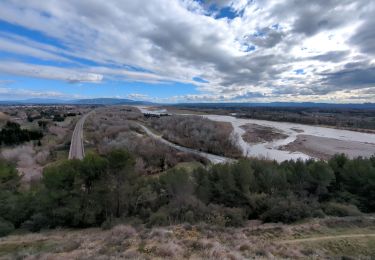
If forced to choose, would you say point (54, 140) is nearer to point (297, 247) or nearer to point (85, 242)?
point (85, 242)

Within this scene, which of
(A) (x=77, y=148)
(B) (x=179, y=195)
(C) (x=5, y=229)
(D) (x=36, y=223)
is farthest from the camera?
(A) (x=77, y=148)

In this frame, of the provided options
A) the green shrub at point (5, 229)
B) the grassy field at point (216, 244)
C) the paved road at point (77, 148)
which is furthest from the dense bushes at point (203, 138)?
the green shrub at point (5, 229)

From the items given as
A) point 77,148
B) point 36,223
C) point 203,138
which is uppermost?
point 36,223

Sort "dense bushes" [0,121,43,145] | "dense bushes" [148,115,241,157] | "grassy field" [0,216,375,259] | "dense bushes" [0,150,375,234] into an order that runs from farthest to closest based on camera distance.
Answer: "dense bushes" [0,121,43,145]
"dense bushes" [148,115,241,157]
"dense bushes" [0,150,375,234]
"grassy field" [0,216,375,259]

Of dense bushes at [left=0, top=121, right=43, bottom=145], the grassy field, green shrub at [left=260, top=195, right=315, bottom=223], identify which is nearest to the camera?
the grassy field

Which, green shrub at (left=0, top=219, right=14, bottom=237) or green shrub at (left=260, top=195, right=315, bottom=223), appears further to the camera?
green shrub at (left=260, top=195, right=315, bottom=223)

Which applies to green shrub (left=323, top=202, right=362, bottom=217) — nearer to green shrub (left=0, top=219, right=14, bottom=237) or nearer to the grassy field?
the grassy field

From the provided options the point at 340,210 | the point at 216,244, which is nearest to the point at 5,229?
the point at 216,244

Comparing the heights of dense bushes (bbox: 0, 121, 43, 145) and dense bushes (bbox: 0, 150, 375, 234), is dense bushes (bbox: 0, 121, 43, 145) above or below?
below

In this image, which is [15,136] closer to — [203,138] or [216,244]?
[203,138]

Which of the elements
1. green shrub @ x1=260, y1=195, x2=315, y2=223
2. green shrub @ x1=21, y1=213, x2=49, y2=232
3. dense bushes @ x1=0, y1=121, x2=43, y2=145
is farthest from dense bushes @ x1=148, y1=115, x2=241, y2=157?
green shrub @ x1=21, y1=213, x2=49, y2=232
